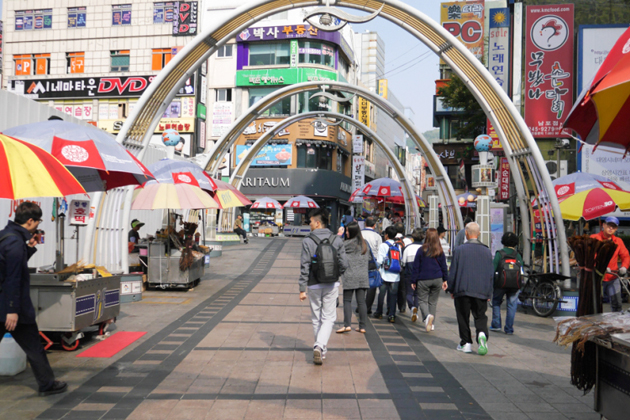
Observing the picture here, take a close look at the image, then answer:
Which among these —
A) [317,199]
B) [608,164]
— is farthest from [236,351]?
[317,199]

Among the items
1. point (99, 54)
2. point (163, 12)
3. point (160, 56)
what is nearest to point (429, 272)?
point (160, 56)

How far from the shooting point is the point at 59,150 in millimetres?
7191

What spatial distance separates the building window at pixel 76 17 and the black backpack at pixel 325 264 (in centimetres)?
4372

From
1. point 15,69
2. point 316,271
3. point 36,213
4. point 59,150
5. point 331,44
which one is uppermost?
point 331,44

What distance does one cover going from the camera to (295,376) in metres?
6.70

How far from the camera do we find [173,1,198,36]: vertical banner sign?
4288cm

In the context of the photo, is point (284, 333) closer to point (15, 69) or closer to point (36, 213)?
point (36, 213)

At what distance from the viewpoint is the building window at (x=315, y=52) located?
1810 inches

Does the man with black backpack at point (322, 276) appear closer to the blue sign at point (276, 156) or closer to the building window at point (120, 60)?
the blue sign at point (276, 156)

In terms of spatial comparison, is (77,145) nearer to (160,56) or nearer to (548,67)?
(548,67)

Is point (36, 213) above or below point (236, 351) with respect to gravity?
above

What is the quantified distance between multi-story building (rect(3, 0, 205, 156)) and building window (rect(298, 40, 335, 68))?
828 cm

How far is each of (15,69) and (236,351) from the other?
45.3 m

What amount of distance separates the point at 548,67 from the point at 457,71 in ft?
25.0
